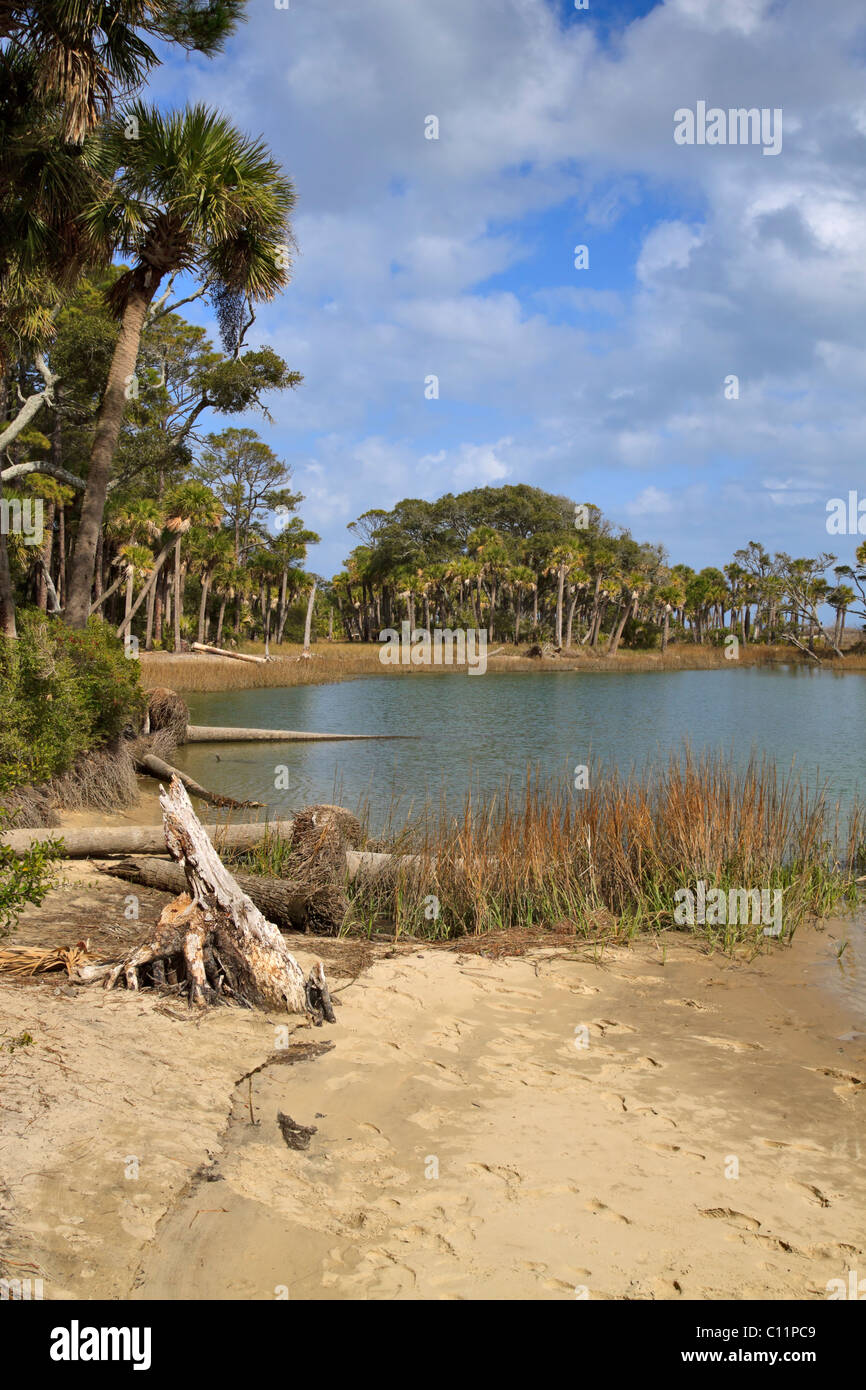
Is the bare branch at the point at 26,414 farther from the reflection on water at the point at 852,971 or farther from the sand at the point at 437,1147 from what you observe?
the reflection on water at the point at 852,971

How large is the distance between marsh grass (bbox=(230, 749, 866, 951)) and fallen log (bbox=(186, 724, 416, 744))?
1170cm

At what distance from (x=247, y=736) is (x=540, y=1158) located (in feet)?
58.4

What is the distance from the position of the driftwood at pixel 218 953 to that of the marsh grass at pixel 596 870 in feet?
7.00

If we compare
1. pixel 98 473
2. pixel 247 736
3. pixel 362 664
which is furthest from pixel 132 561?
pixel 98 473

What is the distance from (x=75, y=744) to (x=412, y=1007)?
7.15m

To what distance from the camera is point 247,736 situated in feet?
69.6

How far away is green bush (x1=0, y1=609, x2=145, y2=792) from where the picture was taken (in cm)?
1008

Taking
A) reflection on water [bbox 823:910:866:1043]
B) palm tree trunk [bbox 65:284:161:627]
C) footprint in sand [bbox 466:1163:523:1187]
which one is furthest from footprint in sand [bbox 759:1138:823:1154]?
palm tree trunk [bbox 65:284:161:627]

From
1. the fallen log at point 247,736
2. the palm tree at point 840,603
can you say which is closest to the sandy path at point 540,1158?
the fallen log at point 247,736

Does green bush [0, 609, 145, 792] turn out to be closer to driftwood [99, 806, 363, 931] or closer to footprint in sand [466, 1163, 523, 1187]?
driftwood [99, 806, 363, 931]

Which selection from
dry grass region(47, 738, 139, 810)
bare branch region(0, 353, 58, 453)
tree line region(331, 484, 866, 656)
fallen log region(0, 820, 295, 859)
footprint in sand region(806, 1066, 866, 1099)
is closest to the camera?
footprint in sand region(806, 1066, 866, 1099)

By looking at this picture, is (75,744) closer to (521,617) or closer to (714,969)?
(714,969)

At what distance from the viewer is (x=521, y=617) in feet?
242

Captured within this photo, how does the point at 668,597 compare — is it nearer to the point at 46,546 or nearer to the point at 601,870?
the point at 46,546
